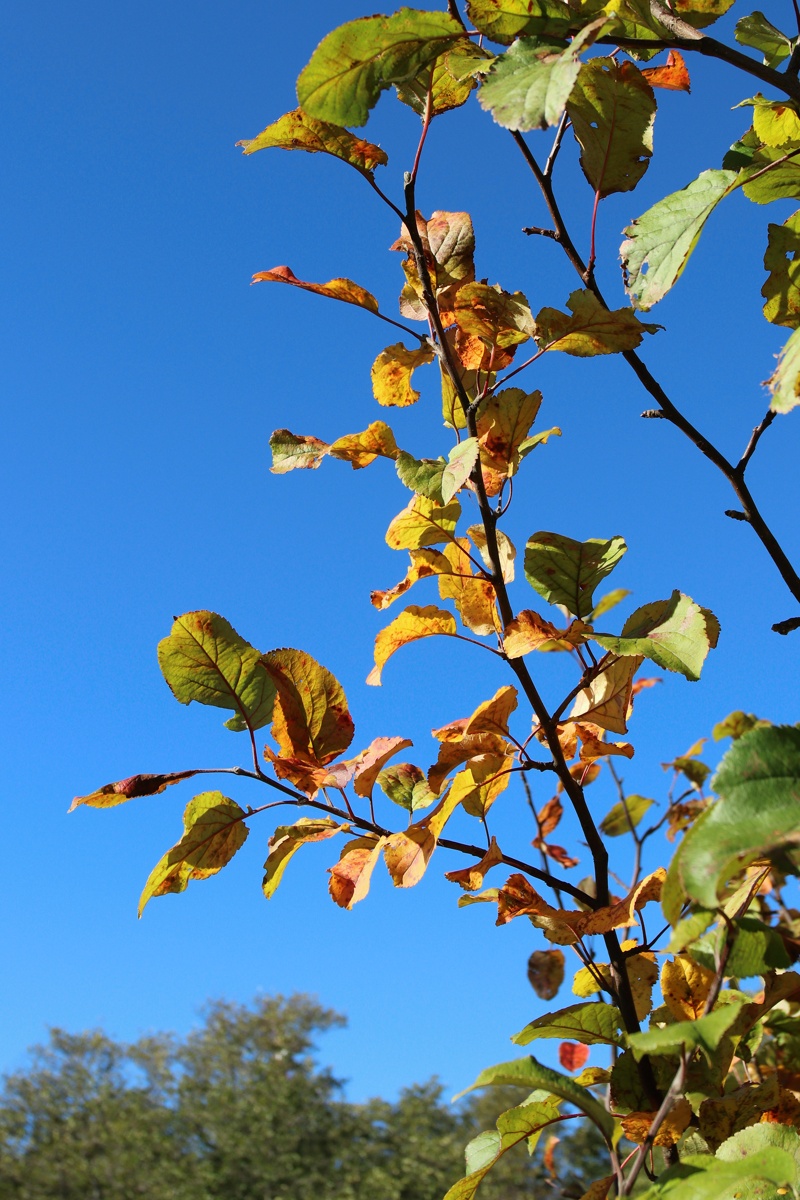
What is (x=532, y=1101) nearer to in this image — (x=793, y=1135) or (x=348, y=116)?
(x=793, y=1135)

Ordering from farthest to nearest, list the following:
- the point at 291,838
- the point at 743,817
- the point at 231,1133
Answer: the point at 231,1133 < the point at 291,838 < the point at 743,817

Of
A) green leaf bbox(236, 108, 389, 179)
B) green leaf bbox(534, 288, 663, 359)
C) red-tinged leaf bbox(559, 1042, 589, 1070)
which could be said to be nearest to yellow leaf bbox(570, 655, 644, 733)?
green leaf bbox(534, 288, 663, 359)

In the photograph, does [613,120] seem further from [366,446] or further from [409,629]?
[409,629]

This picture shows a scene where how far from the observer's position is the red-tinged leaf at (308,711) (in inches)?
36.8

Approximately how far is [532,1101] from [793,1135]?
0.68 ft

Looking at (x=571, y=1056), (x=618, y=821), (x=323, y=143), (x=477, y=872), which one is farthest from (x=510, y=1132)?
(x=618, y=821)

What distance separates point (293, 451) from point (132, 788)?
378 mm

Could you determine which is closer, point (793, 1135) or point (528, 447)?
point (793, 1135)

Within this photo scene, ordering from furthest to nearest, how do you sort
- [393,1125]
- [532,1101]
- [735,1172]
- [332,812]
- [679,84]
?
[393,1125] < [679,84] < [332,812] < [532,1101] < [735,1172]

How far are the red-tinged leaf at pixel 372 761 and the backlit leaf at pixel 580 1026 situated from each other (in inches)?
9.7

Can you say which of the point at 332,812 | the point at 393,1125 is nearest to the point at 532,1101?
the point at 332,812

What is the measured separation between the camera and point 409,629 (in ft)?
3.06

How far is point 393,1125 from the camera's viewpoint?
21.6m

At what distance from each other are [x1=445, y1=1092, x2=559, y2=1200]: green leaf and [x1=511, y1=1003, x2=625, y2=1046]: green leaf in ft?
0.15
